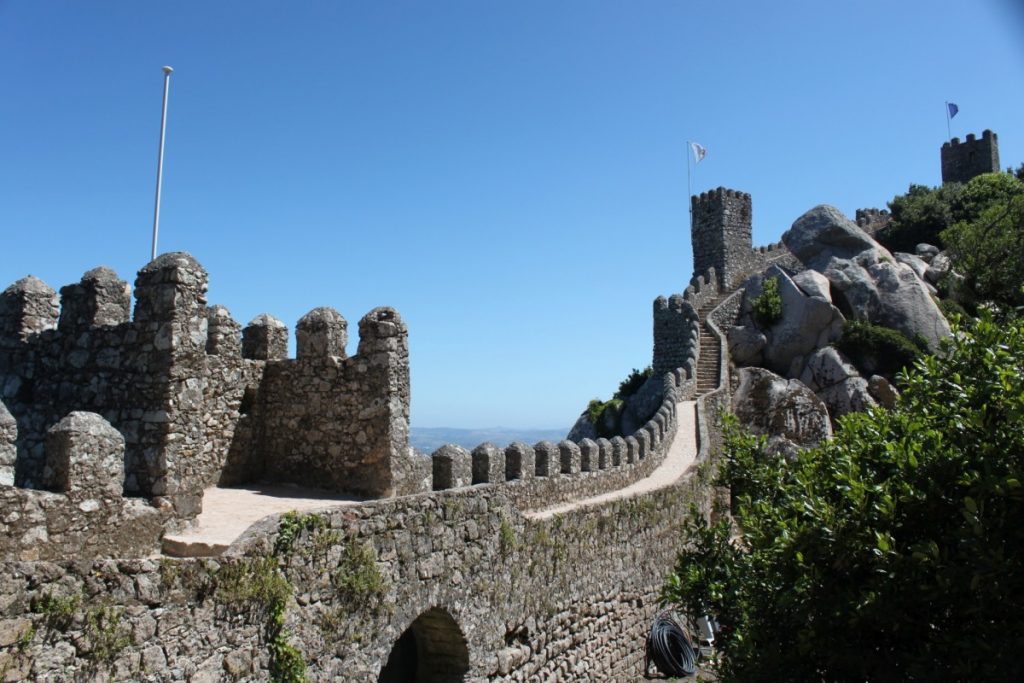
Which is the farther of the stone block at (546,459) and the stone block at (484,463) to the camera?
the stone block at (546,459)

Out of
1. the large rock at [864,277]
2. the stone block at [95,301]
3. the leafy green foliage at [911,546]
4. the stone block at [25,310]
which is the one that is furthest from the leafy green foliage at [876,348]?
the stone block at [25,310]

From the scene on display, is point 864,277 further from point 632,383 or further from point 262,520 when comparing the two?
point 262,520

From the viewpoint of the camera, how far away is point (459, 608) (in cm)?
915

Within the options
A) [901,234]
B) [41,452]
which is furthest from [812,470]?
[901,234]

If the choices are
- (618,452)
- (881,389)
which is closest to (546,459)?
(618,452)

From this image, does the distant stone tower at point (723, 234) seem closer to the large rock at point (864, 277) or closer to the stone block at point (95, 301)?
the large rock at point (864, 277)

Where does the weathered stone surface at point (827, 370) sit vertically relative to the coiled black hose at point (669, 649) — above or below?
above

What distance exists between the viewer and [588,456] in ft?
46.6

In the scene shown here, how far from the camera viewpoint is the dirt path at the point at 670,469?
12316 millimetres

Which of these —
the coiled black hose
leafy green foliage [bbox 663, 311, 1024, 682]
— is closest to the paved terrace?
the coiled black hose

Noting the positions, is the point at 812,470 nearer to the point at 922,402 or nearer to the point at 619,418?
the point at 922,402

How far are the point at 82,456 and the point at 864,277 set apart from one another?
3037 cm

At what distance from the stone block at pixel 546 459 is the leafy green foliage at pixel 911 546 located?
4506 mm

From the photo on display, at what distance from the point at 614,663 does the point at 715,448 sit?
10.3 m
